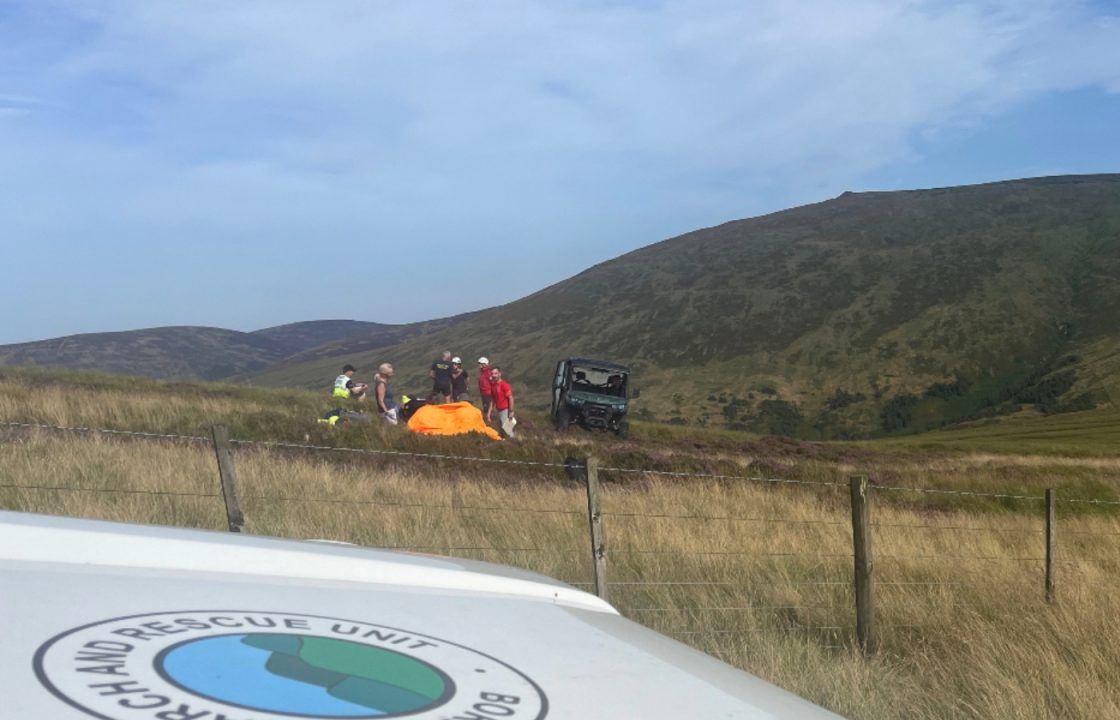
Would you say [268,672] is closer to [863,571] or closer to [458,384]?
[863,571]

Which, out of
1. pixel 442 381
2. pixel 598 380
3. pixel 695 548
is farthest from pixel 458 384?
pixel 695 548

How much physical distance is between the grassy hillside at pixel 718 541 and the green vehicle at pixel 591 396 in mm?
9402

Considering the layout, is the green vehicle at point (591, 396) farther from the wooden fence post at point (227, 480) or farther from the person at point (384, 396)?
the wooden fence post at point (227, 480)

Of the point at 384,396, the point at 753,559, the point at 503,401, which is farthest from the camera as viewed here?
the point at 503,401

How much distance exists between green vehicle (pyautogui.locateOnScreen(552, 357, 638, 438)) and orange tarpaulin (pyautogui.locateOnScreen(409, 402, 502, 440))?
7.92 metres

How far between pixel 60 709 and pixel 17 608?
36 centimetres

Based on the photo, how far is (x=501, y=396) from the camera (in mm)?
19672

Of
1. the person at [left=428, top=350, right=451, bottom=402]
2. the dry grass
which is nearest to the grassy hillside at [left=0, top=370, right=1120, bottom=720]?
the dry grass

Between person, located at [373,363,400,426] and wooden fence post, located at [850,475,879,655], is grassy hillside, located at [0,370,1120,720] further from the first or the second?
person, located at [373,363,400,426]

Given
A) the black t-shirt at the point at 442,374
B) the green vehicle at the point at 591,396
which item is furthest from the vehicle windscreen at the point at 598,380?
the black t-shirt at the point at 442,374

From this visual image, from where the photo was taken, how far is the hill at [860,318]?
8475cm

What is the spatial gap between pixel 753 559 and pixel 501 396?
1136cm

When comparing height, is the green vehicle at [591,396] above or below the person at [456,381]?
below

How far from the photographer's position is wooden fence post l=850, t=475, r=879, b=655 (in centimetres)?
669
